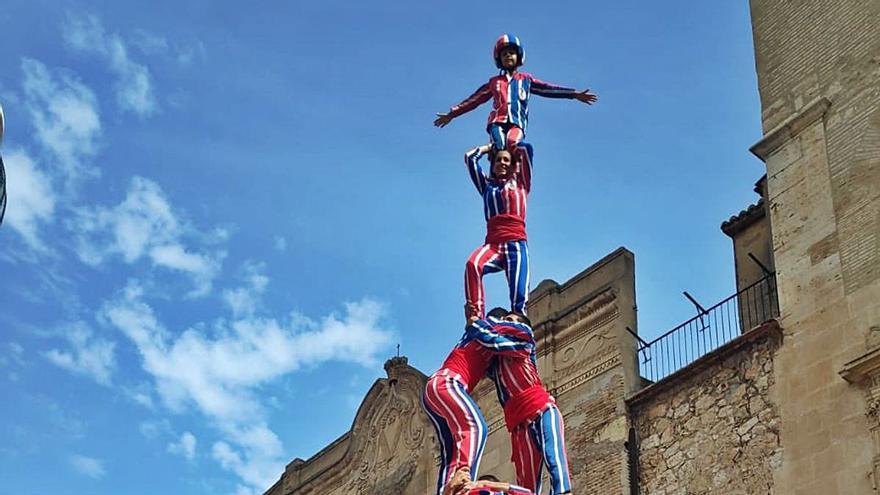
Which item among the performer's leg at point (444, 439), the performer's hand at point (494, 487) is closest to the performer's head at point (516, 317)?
the performer's leg at point (444, 439)

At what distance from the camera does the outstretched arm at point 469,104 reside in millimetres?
13211

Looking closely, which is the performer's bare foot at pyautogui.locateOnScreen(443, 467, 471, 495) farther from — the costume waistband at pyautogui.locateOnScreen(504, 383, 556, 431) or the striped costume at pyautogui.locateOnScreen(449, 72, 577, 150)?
the striped costume at pyautogui.locateOnScreen(449, 72, 577, 150)

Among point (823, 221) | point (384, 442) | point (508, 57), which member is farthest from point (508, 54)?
point (384, 442)

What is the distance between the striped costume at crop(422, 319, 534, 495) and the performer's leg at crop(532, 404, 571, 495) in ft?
1.47

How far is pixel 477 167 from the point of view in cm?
1240

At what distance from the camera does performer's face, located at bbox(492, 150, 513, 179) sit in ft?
40.3

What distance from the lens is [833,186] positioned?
16094mm

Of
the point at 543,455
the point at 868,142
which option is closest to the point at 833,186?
the point at 868,142

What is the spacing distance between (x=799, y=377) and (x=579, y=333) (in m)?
3.59

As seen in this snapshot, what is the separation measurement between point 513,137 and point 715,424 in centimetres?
529

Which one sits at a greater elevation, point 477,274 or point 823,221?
point 823,221

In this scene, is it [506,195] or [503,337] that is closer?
[503,337]

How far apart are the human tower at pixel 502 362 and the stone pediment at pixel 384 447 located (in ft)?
28.2

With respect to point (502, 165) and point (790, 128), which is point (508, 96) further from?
point (790, 128)
